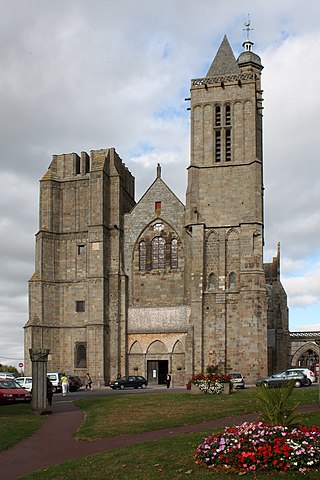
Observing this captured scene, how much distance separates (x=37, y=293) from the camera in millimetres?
58594

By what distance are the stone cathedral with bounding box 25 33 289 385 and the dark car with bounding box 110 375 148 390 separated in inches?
142

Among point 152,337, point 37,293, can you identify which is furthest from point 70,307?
point 152,337

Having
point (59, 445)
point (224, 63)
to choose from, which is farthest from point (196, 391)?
point (224, 63)

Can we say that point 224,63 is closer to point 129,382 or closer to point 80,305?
point 80,305

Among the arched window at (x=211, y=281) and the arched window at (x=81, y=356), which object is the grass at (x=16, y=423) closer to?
the arched window at (x=211, y=281)

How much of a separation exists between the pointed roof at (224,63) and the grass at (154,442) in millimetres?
36192

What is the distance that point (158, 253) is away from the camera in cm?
5919

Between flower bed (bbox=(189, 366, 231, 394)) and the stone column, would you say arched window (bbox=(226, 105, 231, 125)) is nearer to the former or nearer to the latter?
flower bed (bbox=(189, 366, 231, 394))

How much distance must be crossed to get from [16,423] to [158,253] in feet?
118

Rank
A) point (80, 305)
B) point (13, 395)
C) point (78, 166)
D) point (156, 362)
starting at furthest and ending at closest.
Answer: point (78, 166)
point (80, 305)
point (156, 362)
point (13, 395)

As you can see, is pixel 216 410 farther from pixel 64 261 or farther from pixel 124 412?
pixel 64 261

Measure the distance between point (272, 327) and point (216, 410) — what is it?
129 ft

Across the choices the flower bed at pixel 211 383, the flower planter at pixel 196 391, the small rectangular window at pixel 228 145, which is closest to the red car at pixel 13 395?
the flower planter at pixel 196 391

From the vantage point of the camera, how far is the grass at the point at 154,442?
13.7 metres
